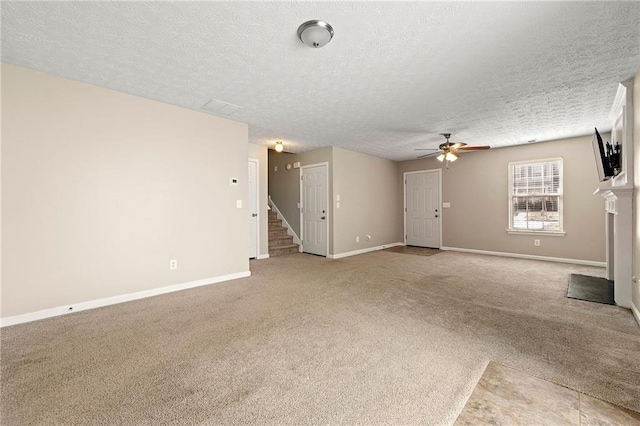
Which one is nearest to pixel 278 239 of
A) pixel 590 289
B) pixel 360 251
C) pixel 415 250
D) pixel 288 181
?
pixel 288 181

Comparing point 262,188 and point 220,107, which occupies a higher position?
point 220,107

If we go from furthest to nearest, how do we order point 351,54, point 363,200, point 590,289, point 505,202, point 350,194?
point 363,200 < point 350,194 < point 505,202 < point 590,289 < point 351,54

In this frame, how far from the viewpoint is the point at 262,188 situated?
593 cm

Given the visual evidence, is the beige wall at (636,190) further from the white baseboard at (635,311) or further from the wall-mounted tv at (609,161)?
the wall-mounted tv at (609,161)

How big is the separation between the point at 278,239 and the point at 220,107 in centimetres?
375

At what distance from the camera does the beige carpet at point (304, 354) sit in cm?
156

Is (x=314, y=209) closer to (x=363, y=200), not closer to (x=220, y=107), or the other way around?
(x=363, y=200)

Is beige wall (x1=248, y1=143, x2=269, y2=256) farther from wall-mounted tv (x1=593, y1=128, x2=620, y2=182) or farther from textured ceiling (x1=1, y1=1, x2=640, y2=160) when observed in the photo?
wall-mounted tv (x1=593, y1=128, x2=620, y2=182)

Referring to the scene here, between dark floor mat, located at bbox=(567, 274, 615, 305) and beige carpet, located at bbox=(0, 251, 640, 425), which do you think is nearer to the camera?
beige carpet, located at bbox=(0, 251, 640, 425)

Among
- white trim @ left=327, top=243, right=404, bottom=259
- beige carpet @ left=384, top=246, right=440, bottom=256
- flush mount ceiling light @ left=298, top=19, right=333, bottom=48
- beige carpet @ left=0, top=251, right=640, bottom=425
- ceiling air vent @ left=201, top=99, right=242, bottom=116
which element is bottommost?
beige carpet @ left=0, top=251, right=640, bottom=425

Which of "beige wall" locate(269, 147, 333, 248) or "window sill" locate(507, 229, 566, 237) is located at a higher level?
"beige wall" locate(269, 147, 333, 248)

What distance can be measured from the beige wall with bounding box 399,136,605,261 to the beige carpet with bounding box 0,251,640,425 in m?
2.48

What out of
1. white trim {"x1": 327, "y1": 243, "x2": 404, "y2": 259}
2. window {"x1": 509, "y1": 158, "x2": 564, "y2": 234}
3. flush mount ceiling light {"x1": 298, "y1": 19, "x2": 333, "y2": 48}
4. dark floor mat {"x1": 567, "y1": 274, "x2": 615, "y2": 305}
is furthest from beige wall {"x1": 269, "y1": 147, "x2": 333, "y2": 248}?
dark floor mat {"x1": 567, "y1": 274, "x2": 615, "y2": 305}

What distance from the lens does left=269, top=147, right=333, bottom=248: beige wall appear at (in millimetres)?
6652
